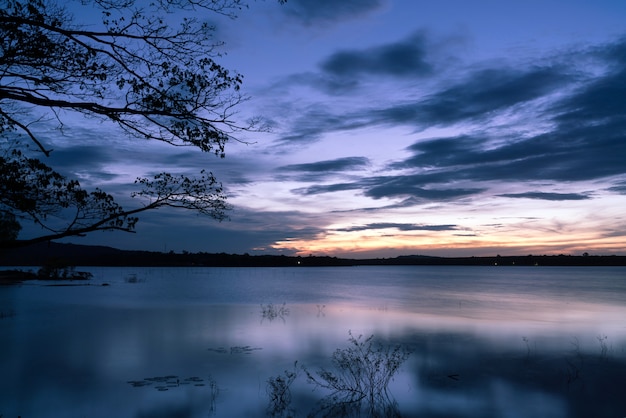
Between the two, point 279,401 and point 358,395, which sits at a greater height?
point 358,395

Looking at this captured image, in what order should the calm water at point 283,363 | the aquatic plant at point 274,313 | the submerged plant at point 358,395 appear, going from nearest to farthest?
the submerged plant at point 358,395
the calm water at point 283,363
the aquatic plant at point 274,313

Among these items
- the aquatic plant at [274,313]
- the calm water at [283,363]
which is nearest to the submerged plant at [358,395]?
the calm water at [283,363]

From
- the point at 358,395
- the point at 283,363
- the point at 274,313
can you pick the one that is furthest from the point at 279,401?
the point at 274,313

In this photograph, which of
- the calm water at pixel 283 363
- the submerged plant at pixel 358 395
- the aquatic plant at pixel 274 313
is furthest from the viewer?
the aquatic plant at pixel 274 313

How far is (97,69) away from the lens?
750 cm

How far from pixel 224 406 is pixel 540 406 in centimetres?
799

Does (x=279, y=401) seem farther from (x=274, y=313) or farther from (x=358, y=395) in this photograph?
(x=274, y=313)

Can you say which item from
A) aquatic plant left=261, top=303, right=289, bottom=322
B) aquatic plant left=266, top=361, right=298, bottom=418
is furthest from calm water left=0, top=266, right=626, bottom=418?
aquatic plant left=261, top=303, right=289, bottom=322

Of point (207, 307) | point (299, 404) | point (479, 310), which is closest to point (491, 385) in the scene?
point (299, 404)

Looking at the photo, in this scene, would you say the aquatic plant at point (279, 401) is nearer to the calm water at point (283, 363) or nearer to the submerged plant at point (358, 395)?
the calm water at point (283, 363)

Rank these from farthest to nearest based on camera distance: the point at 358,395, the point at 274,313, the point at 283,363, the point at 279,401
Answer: the point at 274,313, the point at 283,363, the point at 358,395, the point at 279,401

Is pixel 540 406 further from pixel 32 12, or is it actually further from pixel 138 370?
pixel 32 12

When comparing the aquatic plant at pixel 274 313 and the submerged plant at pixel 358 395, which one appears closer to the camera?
the submerged plant at pixel 358 395

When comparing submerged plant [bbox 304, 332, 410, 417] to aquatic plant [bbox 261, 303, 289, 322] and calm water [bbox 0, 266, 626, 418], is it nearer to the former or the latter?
calm water [bbox 0, 266, 626, 418]
